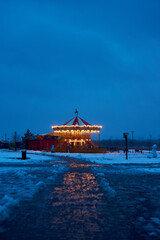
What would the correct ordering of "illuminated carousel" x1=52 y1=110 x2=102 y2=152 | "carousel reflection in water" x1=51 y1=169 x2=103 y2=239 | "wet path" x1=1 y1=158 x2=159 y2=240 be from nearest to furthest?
"wet path" x1=1 y1=158 x2=159 y2=240 < "carousel reflection in water" x1=51 y1=169 x2=103 y2=239 < "illuminated carousel" x1=52 y1=110 x2=102 y2=152

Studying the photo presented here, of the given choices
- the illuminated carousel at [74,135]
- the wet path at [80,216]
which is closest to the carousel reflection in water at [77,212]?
the wet path at [80,216]

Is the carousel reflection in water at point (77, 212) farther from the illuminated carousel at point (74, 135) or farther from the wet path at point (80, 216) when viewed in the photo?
the illuminated carousel at point (74, 135)

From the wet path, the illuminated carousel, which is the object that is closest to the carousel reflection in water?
the wet path

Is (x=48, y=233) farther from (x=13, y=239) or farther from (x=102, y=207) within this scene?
(x=102, y=207)

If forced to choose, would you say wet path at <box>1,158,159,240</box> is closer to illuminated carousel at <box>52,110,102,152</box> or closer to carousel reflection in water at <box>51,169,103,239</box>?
carousel reflection in water at <box>51,169,103,239</box>

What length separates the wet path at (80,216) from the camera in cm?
365

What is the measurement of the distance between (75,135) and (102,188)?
4042cm

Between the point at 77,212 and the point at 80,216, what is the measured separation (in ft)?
1.01

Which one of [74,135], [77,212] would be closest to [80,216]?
[77,212]

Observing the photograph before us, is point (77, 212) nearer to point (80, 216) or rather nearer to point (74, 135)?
point (80, 216)

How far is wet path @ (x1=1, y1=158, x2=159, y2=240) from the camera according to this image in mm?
3654

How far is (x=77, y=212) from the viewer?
4.93m

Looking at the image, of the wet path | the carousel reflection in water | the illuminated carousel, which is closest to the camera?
the wet path

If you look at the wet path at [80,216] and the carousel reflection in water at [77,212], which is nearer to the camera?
the wet path at [80,216]
